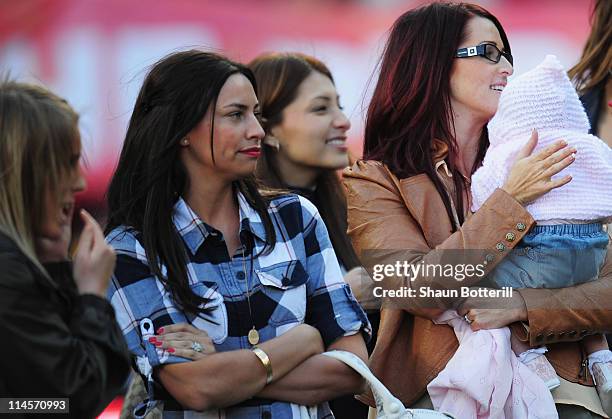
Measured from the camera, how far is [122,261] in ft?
10.7

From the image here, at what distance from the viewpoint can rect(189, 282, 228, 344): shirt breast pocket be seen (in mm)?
3215

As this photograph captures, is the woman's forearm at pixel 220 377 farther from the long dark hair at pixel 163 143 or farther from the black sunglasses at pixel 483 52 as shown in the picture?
the black sunglasses at pixel 483 52

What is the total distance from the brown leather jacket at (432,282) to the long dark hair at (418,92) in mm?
143

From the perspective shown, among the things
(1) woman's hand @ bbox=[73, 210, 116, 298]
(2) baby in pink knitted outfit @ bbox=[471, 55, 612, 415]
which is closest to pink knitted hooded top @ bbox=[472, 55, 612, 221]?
(2) baby in pink knitted outfit @ bbox=[471, 55, 612, 415]

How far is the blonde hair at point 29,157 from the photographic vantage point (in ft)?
8.95

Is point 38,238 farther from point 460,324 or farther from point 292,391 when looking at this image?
point 460,324

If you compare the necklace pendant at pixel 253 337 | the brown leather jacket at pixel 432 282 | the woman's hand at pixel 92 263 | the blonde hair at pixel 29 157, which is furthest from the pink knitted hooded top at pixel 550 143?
the blonde hair at pixel 29 157

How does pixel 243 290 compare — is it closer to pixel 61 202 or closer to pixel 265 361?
pixel 265 361

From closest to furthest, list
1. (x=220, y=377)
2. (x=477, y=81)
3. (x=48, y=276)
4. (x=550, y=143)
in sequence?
(x=48, y=276), (x=220, y=377), (x=550, y=143), (x=477, y=81)

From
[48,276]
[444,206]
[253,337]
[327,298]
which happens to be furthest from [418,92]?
[48,276]

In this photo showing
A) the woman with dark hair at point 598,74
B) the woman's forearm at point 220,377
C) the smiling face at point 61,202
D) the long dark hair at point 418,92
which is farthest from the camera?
the woman with dark hair at point 598,74

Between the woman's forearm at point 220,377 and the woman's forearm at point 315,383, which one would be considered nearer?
the woman's forearm at point 220,377

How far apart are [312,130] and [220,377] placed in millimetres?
2061

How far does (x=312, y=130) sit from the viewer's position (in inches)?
195
